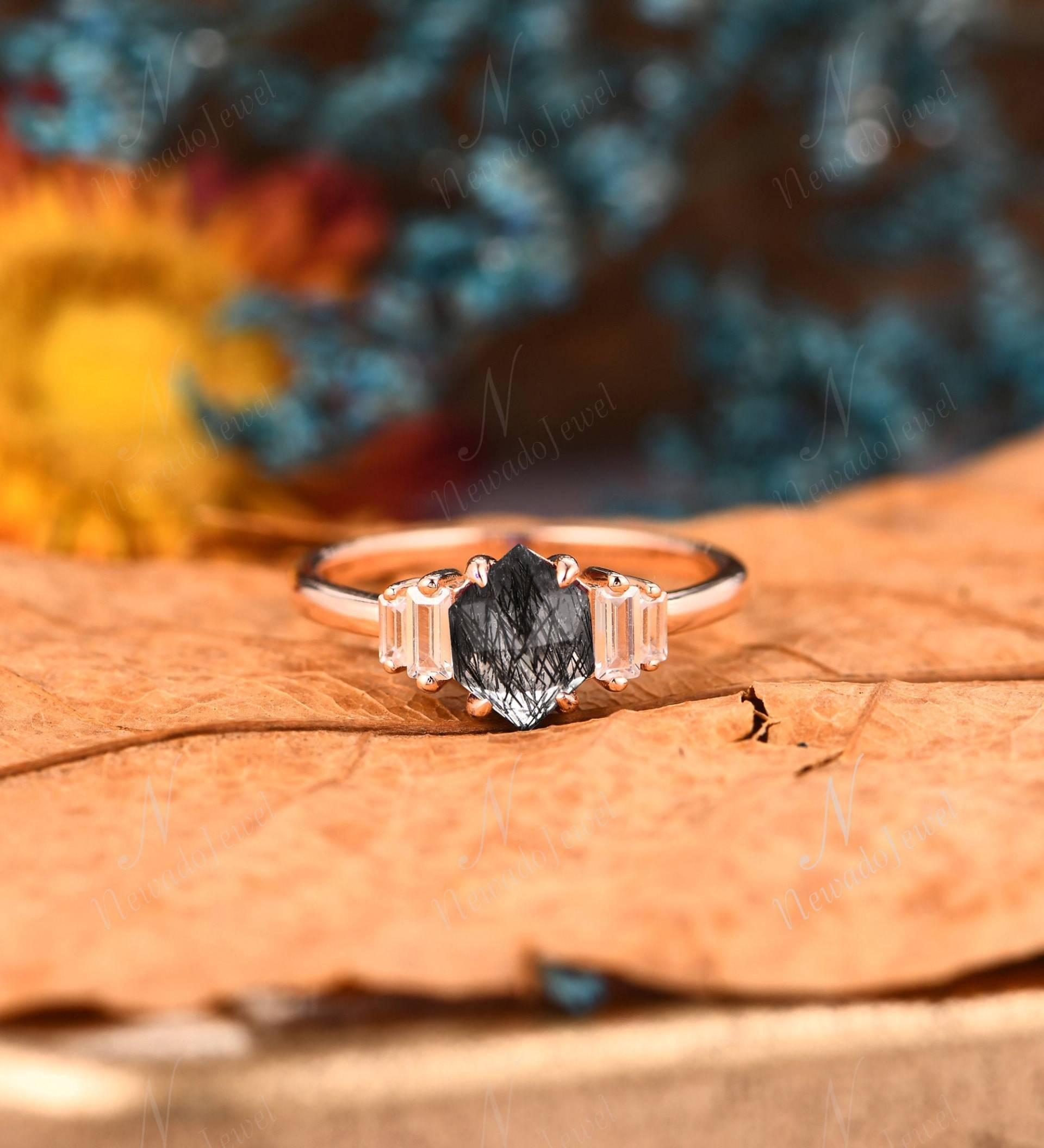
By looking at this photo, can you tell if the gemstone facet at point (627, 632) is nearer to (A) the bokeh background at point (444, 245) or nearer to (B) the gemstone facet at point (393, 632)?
(B) the gemstone facet at point (393, 632)

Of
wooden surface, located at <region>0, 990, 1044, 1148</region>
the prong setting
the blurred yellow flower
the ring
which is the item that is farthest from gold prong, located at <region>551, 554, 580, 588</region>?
the blurred yellow flower

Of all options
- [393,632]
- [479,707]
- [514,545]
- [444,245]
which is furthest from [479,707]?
[444,245]

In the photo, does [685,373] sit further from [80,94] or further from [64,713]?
[64,713]

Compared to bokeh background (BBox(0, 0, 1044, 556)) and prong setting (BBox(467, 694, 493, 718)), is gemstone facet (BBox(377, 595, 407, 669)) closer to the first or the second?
prong setting (BBox(467, 694, 493, 718))

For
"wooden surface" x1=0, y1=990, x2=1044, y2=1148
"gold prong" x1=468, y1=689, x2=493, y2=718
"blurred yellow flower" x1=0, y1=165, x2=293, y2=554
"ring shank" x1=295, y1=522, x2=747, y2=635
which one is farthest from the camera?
"blurred yellow flower" x1=0, y1=165, x2=293, y2=554

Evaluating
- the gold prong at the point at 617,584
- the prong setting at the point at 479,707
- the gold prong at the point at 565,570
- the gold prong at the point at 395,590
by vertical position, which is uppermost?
the gold prong at the point at 565,570

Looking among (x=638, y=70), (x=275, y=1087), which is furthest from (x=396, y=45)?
(x=275, y=1087)

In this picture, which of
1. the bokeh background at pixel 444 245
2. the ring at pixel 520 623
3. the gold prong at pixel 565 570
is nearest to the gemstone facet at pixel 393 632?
the ring at pixel 520 623
